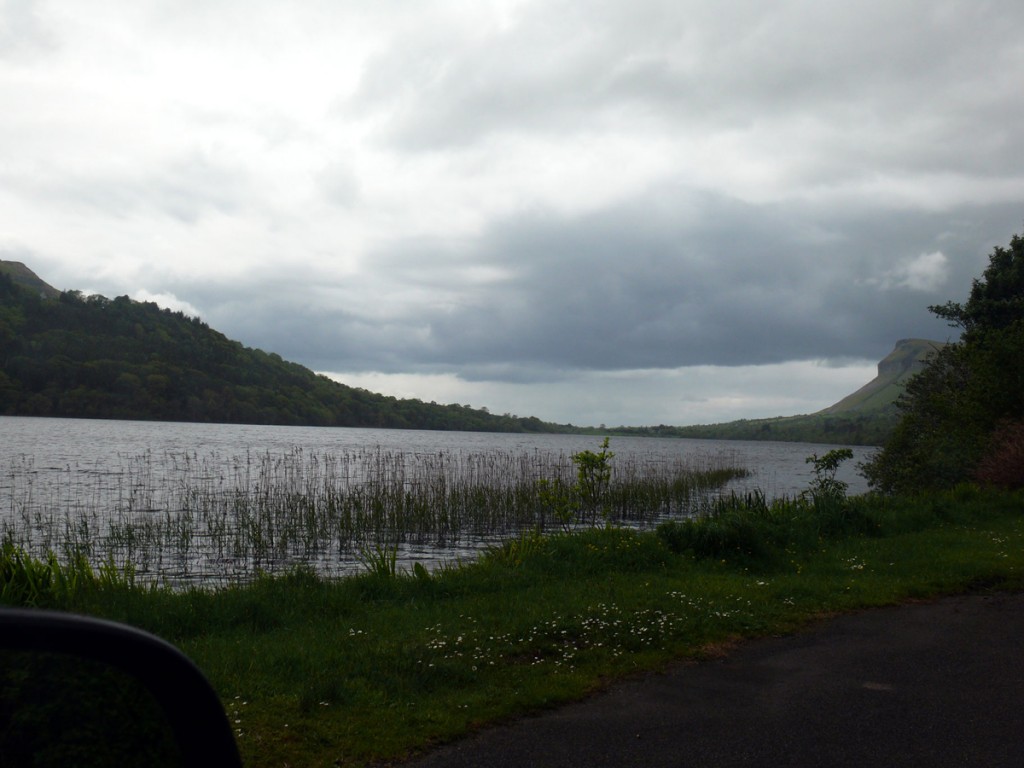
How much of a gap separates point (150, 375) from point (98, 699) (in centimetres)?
10642

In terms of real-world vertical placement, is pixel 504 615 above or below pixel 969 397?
below

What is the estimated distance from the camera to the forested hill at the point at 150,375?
9281 centimetres

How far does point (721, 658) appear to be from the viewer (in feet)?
24.5

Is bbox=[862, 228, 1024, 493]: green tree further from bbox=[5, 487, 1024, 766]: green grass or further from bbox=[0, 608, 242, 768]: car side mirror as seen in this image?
bbox=[0, 608, 242, 768]: car side mirror

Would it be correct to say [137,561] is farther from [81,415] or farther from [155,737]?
[81,415]

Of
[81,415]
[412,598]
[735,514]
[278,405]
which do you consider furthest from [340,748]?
[278,405]

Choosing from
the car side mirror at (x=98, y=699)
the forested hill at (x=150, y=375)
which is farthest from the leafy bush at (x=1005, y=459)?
the forested hill at (x=150, y=375)

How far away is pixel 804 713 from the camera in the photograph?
5.94 metres

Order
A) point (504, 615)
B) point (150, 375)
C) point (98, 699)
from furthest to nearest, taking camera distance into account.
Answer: point (150, 375)
point (504, 615)
point (98, 699)

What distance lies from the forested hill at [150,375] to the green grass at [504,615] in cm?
9418

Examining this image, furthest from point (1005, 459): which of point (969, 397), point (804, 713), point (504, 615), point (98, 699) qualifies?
point (98, 699)

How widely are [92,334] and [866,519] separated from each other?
366 ft

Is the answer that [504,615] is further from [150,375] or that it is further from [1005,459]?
[150,375]

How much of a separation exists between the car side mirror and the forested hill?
101 metres
